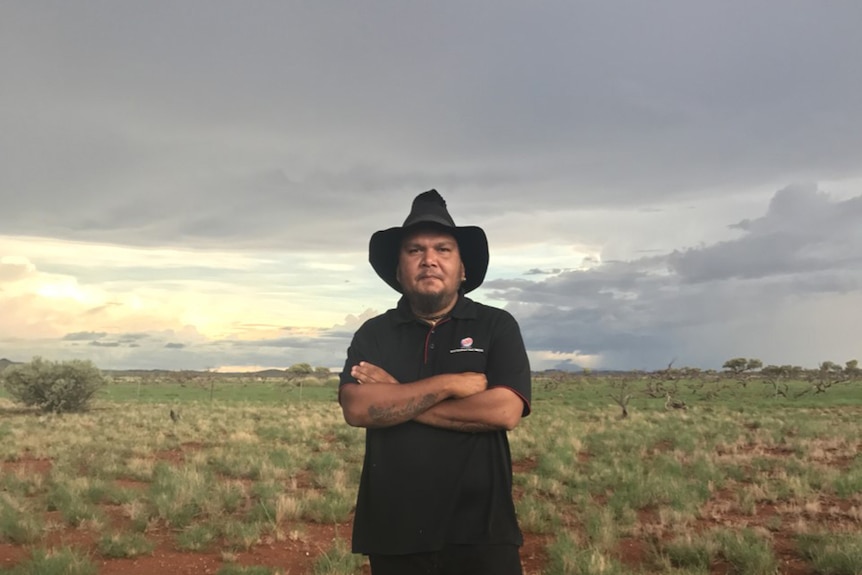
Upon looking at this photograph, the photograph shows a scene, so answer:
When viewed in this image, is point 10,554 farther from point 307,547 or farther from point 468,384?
point 468,384

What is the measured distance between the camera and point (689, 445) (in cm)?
1841

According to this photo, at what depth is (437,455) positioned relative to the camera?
3018mm

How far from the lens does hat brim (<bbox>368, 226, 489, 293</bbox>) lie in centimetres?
338

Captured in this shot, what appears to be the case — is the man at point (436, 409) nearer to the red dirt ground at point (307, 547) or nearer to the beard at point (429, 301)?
the beard at point (429, 301)

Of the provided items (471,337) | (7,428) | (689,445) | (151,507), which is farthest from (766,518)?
(7,428)

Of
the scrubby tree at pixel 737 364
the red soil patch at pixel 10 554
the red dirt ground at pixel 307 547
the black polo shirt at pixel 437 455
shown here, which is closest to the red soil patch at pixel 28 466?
the red dirt ground at pixel 307 547

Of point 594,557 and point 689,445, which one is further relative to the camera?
point 689,445

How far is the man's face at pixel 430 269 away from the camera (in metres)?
3.19

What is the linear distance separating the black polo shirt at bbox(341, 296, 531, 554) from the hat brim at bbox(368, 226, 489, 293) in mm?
246

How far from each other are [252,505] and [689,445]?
43.2 feet

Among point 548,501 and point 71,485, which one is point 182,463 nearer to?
point 71,485

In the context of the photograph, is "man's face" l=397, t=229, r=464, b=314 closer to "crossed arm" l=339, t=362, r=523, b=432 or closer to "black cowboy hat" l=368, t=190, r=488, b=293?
"black cowboy hat" l=368, t=190, r=488, b=293

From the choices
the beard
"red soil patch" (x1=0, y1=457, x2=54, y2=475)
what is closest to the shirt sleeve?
the beard

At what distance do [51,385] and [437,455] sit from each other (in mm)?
34018
